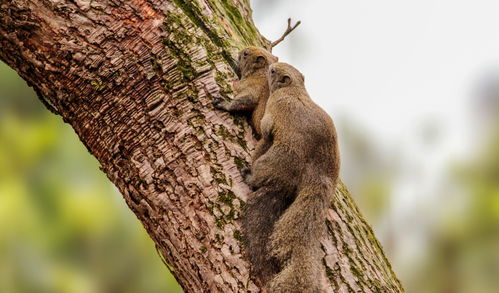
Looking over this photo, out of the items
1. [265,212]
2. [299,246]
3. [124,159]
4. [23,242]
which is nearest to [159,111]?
[124,159]

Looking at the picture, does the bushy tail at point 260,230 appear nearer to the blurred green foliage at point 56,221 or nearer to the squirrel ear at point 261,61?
the squirrel ear at point 261,61

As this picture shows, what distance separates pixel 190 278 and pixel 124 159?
0.87 metres

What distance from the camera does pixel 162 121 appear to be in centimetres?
355

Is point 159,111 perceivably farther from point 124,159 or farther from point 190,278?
point 190,278

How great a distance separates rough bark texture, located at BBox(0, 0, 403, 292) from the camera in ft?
10.8

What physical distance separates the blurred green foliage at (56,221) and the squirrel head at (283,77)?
194 inches

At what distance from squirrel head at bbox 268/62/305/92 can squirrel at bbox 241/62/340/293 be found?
0.33 m

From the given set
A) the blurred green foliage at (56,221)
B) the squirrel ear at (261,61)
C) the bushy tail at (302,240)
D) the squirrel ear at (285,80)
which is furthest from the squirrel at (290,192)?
the blurred green foliage at (56,221)

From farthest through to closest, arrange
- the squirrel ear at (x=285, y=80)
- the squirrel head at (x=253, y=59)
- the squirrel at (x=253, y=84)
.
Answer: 1. the squirrel ear at (x=285, y=80)
2. the squirrel head at (x=253, y=59)
3. the squirrel at (x=253, y=84)

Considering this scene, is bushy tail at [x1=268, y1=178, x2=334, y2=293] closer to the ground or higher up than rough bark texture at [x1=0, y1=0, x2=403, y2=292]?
closer to the ground

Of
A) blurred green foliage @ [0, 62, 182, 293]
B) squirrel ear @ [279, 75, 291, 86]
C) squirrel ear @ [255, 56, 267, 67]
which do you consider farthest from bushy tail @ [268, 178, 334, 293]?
blurred green foliage @ [0, 62, 182, 293]

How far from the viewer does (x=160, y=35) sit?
3.76 metres

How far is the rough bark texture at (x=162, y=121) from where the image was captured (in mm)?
3289

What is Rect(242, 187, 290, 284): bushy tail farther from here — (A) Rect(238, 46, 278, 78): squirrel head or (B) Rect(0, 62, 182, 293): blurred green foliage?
(B) Rect(0, 62, 182, 293): blurred green foliage
